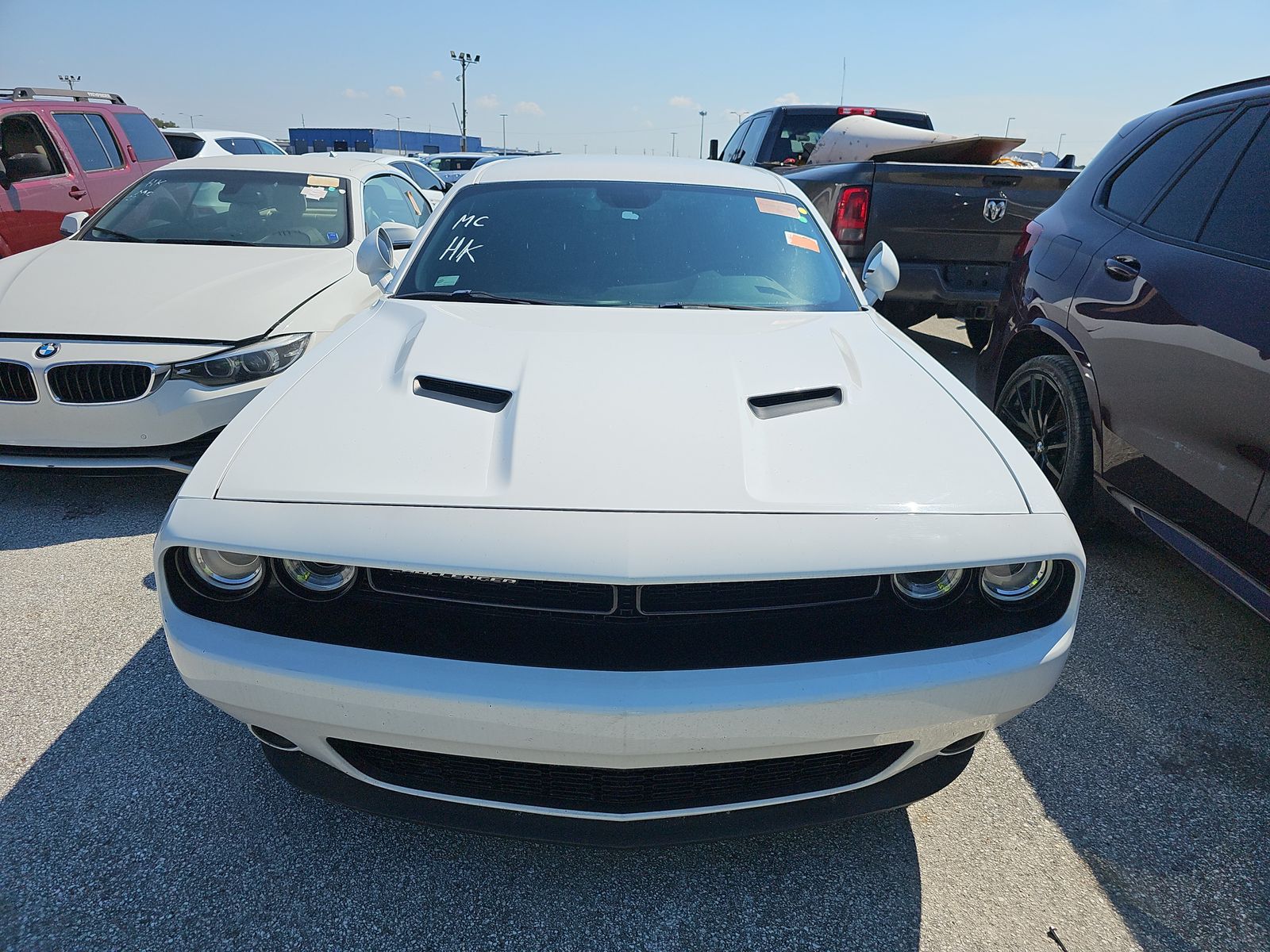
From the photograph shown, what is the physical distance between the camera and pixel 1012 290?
3.79 metres

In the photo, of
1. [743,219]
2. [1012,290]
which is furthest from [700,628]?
[1012,290]

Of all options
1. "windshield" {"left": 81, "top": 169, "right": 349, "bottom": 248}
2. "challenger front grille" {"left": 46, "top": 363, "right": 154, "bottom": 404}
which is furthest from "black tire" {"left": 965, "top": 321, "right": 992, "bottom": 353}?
"challenger front grille" {"left": 46, "top": 363, "right": 154, "bottom": 404}

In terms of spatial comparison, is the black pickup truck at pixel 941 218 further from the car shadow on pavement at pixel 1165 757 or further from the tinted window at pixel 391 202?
the tinted window at pixel 391 202

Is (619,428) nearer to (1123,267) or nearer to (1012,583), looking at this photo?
(1012,583)

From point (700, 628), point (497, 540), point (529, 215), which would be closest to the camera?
point (497, 540)

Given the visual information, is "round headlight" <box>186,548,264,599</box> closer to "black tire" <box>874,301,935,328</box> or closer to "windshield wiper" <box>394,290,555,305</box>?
"windshield wiper" <box>394,290,555,305</box>

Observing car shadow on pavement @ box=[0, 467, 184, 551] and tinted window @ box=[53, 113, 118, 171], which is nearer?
car shadow on pavement @ box=[0, 467, 184, 551]

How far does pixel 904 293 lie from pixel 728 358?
363 cm

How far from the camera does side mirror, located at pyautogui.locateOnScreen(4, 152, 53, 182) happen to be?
6297mm

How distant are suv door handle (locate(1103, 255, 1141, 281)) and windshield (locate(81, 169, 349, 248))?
3.92 metres

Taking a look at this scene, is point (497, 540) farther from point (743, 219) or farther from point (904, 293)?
point (904, 293)

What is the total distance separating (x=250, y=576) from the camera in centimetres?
163

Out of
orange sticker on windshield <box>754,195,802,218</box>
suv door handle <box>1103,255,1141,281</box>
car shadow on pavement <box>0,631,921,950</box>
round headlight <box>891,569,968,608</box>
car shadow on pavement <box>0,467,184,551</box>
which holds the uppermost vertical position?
orange sticker on windshield <box>754,195,802,218</box>

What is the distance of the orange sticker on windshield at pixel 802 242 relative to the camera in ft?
9.57
